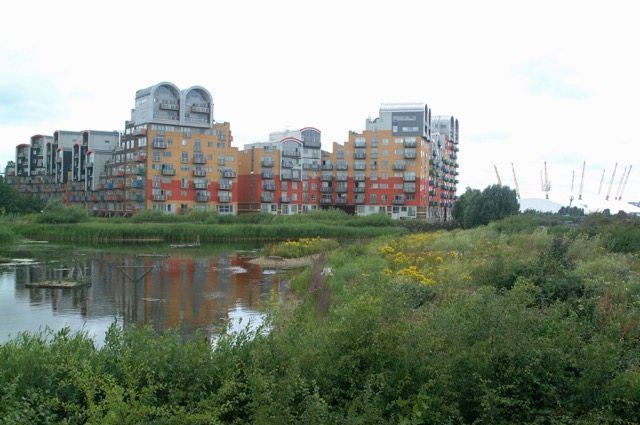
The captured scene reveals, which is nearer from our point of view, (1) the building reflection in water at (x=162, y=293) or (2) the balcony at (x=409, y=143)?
(1) the building reflection in water at (x=162, y=293)

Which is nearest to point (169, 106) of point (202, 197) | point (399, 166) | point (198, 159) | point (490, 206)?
point (198, 159)

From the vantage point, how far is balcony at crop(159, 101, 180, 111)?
314 ft

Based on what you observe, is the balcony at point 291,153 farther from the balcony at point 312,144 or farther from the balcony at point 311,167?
the balcony at point 312,144

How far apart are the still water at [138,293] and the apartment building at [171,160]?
43062 millimetres

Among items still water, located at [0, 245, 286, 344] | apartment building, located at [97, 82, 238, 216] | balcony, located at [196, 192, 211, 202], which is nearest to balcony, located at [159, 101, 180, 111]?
apartment building, located at [97, 82, 238, 216]

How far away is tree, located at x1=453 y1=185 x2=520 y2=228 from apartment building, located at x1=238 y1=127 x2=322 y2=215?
39806mm

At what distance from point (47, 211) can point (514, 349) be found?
8244cm

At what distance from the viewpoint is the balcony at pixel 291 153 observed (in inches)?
4274

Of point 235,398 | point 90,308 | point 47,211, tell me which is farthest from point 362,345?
point 47,211

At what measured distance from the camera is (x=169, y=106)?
96.2m

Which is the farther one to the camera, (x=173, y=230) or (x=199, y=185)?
(x=199, y=185)

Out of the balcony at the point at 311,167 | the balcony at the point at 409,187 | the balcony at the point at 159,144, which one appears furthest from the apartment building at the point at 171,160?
the balcony at the point at 409,187

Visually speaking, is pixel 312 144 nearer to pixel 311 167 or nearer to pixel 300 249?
pixel 311 167

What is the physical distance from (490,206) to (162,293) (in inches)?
1988
